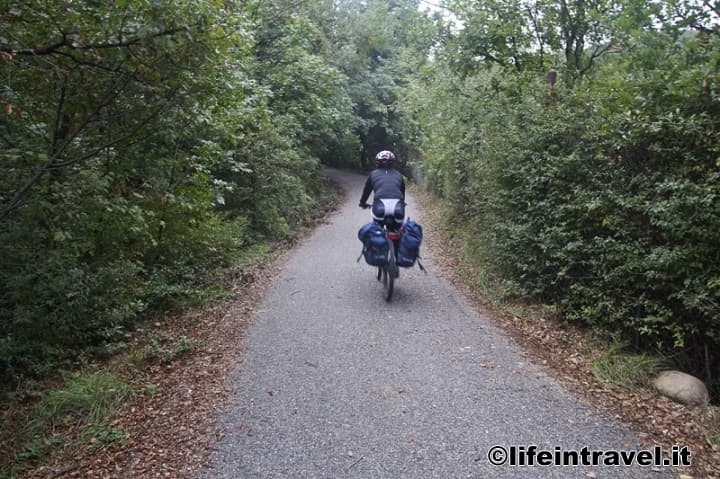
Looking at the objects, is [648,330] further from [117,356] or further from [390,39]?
[390,39]

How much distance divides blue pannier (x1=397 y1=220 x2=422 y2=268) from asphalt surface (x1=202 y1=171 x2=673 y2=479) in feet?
2.24

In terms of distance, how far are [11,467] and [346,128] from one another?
20477mm

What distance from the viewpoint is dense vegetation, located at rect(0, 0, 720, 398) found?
416 centimetres

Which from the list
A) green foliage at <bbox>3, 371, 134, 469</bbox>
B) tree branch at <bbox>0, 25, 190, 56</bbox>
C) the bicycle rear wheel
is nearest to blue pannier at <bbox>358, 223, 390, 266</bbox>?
the bicycle rear wheel

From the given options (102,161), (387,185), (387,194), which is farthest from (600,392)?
(102,161)

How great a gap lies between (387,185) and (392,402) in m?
3.88

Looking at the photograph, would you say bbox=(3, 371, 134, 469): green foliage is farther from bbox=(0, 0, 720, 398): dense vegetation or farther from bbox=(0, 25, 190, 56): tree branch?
bbox=(0, 25, 190, 56): tree branch

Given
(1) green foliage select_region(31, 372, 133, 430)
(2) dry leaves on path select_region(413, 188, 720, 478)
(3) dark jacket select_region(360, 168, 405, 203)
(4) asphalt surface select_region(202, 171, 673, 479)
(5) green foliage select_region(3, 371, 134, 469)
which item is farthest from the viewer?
(3) dark jacket select_region(360, 168, 405, 203)

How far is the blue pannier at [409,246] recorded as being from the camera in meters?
7.02

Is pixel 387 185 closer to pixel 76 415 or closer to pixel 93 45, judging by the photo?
pixel 93 45

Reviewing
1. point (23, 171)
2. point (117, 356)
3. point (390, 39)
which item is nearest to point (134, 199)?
point (23, 171)

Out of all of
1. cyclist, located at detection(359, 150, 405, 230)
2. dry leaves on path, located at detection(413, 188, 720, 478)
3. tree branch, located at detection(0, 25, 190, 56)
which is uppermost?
tree branch, located at detection(0, 25, 190, 56)

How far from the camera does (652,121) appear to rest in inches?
199

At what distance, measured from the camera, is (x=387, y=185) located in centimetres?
740
